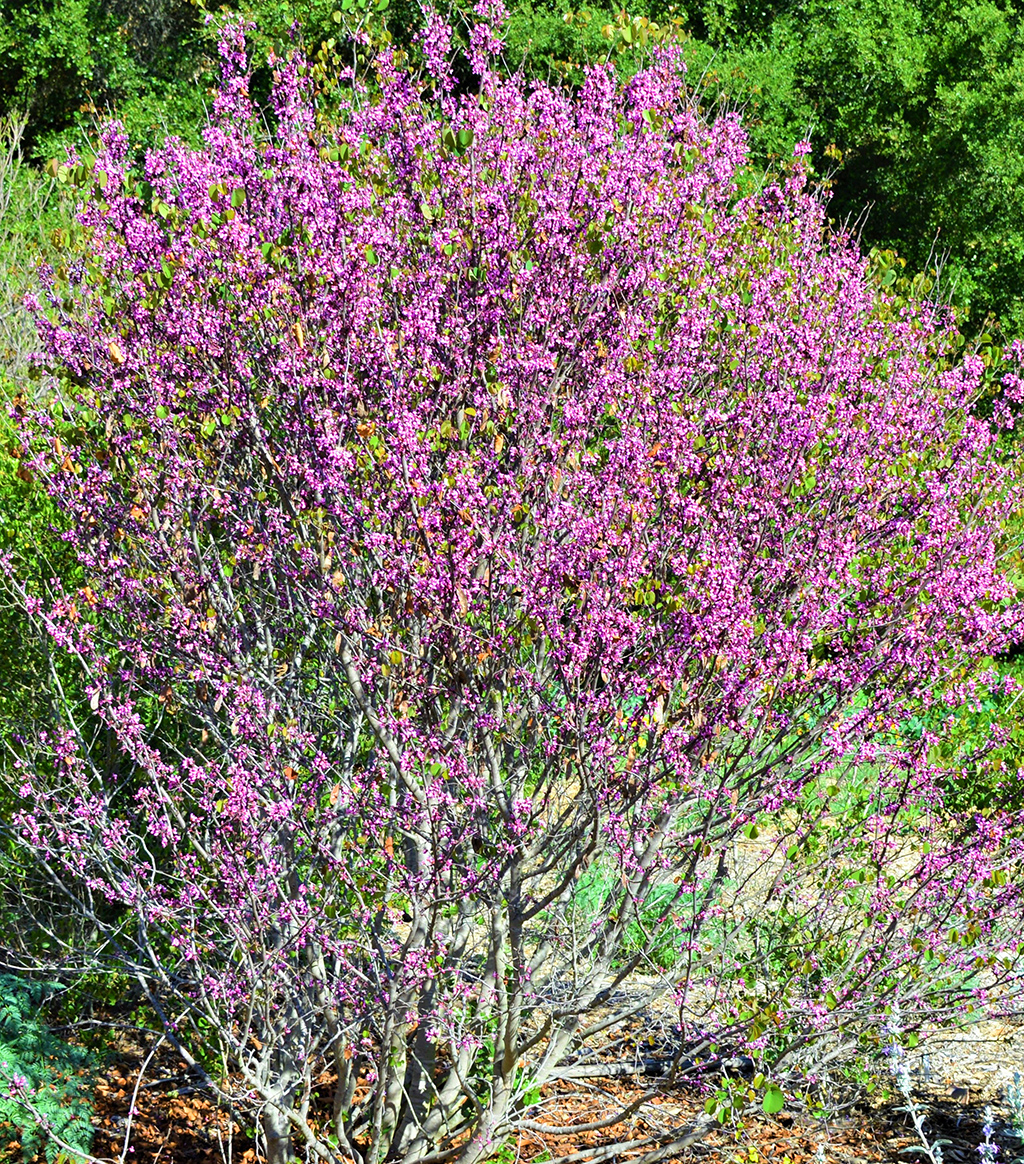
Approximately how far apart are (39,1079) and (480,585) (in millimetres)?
2735

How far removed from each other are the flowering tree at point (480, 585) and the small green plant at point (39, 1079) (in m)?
0.52

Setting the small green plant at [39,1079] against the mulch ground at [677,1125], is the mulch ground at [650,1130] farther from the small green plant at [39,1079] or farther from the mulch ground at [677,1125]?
the small green plant at [39,1079]

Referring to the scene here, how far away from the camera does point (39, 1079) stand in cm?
477

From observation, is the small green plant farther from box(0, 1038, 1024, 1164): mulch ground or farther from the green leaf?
the green leaf

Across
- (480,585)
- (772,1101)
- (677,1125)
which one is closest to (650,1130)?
(677,1125)

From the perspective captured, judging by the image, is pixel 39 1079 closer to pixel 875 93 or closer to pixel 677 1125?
pixel 677 1125

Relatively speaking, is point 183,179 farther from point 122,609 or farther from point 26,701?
point 26,701

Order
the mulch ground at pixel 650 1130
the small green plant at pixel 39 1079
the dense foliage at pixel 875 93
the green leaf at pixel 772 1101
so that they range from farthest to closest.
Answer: the dense foliage at pixel 875 93 < the mulch ground at pixel 650 1130 < the small green plant at pixel 39 1079 < the green leaf at pixel 772 1101

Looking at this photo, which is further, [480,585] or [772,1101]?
[480,585]

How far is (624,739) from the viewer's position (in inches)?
152

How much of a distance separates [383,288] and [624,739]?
79.4 inches

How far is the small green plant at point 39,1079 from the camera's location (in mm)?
4520

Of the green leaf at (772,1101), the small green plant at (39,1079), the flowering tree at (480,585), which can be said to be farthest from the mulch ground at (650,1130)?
the green leaf at (772,1101)

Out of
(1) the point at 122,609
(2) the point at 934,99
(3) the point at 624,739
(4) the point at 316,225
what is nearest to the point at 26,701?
(1) the point at 122,609
